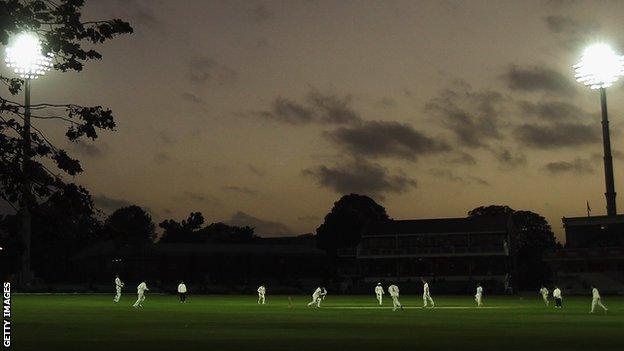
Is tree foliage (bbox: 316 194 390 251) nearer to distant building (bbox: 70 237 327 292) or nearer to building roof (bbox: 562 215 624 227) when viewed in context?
distant building (bbox: 70 237 327 292)

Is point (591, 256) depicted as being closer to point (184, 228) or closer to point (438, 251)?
point (438, 251)

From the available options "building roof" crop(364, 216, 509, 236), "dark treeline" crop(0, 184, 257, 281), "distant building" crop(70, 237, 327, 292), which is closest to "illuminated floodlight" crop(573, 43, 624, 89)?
"building roof" crop(364, 216, 509, 236)

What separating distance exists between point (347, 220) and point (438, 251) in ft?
124

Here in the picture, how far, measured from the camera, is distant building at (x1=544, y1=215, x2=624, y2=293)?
312 feet

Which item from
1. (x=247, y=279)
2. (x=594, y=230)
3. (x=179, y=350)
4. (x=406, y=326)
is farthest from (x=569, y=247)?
(x=179, y=350)

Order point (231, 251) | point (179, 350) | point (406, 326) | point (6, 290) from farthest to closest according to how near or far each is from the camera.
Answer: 1. point (231, 251)
2. point (406, 326)
3. point (179, 350)
4. point (6, 290)

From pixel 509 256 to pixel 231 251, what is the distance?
4031 centimetres

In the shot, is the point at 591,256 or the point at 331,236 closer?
the point at 591,256

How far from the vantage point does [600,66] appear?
3659 inches

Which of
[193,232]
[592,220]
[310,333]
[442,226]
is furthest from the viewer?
[193,232]

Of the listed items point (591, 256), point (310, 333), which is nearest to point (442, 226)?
point (591, 256)

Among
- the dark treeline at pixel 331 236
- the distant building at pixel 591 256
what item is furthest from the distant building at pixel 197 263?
the distant building at pixel 591 256

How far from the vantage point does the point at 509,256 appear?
112312 mm

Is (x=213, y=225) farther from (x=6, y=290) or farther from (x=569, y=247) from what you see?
(x=6, y=290)
